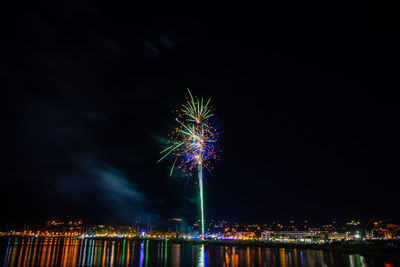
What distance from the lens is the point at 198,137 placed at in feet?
102

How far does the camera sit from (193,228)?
166m

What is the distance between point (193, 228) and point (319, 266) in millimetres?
154964

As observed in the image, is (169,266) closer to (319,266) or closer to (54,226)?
(319,266)

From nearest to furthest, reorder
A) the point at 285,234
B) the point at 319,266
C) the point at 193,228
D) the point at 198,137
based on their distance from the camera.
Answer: the point at 319,266 → the point at 198,137 → the point at 285,234 → the point at 193,228

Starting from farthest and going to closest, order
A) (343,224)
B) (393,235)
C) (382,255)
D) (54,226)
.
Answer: (54,226) → (343,224) → (393,235) → (382,255)

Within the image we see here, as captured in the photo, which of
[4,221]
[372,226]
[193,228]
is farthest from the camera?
[193,228]

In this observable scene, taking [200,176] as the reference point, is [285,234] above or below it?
below

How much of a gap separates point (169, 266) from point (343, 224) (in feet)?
452

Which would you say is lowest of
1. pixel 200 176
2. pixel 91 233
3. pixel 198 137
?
pixel 91 233

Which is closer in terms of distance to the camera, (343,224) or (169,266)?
(169,266)

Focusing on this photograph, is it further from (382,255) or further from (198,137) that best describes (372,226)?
(198,137)

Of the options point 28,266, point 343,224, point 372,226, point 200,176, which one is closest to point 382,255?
point 200,176

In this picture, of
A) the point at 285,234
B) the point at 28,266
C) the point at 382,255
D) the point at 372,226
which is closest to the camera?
the point at 28,266

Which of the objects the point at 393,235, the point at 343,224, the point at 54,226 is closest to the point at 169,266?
the point at 393,235
